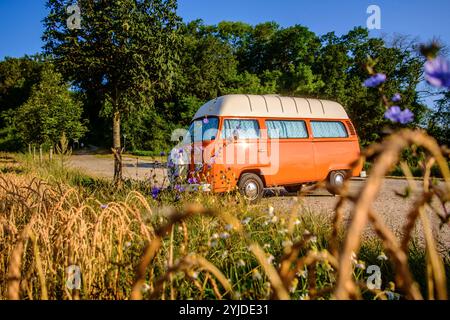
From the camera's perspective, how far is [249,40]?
48344mm

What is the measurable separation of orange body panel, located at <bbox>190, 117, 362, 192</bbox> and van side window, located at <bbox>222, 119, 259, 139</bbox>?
0.39 feet

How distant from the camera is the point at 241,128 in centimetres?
778

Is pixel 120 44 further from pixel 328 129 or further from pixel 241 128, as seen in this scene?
pixel 328 129

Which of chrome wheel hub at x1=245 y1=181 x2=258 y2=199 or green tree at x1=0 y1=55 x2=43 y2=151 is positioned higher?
green tree at x1=0 y1=55 x2=43 y2=151

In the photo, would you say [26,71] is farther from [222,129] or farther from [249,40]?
[222,129]

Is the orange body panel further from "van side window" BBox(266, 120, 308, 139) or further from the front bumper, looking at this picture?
the front bumper

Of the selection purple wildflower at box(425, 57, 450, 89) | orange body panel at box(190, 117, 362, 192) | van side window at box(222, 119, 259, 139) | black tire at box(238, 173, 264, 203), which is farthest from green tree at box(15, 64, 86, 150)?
purple wildflower at box(425, 57, 450, 89)

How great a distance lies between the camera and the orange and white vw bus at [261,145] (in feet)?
23.7

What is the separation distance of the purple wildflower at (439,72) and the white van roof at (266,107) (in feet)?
23.0

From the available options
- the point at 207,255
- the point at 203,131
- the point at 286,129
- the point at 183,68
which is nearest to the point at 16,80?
the point at 183,68

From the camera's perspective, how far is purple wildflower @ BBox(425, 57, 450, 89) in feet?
2.56

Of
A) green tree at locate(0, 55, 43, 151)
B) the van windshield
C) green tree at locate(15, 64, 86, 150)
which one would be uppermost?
green tree at locate(0, 55, 43, 151)

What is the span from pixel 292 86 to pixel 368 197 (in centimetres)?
3759
